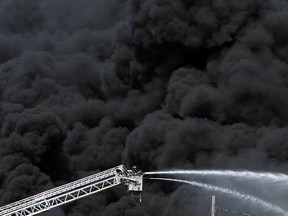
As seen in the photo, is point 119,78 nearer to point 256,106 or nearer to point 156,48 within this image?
point 156,48

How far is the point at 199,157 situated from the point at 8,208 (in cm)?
2211

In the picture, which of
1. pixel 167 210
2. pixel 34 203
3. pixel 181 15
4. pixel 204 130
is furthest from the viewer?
pixel 181 15

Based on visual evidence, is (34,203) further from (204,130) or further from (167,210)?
(204,130)

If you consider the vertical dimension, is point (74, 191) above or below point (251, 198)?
below

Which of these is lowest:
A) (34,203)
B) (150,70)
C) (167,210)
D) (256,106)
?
(34,203)

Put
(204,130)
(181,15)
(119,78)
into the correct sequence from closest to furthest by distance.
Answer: (204,130)
(181,15)
(119,78)

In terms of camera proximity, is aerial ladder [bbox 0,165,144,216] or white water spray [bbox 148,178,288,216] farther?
white water spray [bbox 148,178,288,216]

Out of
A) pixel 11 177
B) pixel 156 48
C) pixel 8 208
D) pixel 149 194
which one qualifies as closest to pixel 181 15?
pixel 156 48

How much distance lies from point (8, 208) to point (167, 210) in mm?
17788

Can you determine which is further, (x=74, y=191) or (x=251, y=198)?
(x=251, y=198)

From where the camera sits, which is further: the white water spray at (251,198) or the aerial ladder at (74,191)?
the white water spray at (251,198)

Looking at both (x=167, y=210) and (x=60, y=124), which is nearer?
(x=167, y=210)

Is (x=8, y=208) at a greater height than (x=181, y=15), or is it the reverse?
(x=181, y=15)

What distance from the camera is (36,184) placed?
68.7 meters
